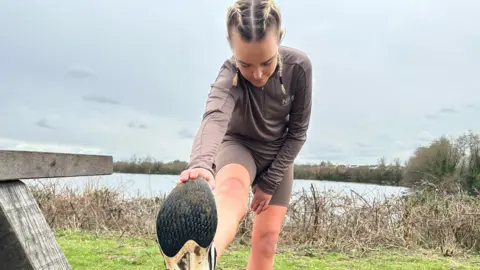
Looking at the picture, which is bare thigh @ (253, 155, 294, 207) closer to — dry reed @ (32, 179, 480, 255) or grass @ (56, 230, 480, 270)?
grass @ (56, 230, 480, 270)

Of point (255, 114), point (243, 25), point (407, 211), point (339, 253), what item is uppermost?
point (243, 25)

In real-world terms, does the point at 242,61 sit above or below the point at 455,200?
above

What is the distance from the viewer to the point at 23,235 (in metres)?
2.08

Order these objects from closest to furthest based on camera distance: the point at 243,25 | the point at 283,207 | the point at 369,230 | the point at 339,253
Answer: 1. the point at 243,25
2. the point at 283,207
3. the point at 339,253
4. the point at 369,230

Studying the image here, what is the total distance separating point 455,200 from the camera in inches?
315

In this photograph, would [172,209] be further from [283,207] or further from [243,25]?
[283,207]

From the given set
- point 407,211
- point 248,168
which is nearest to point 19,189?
point 248,168

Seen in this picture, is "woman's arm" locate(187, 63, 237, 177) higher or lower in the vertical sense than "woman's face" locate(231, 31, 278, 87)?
lower

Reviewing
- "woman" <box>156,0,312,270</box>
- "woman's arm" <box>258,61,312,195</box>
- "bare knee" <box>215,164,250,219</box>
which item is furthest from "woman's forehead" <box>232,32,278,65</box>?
"woman's arm" <box>258,61,312,195</box>

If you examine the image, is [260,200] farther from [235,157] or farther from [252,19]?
[252,19]

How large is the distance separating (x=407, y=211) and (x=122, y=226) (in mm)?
4358

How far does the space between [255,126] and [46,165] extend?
0.97 metres

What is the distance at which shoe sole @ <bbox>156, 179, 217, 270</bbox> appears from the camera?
1.37 meters

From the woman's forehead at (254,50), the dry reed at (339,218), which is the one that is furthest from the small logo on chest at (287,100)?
the dry reed at (339,218)
